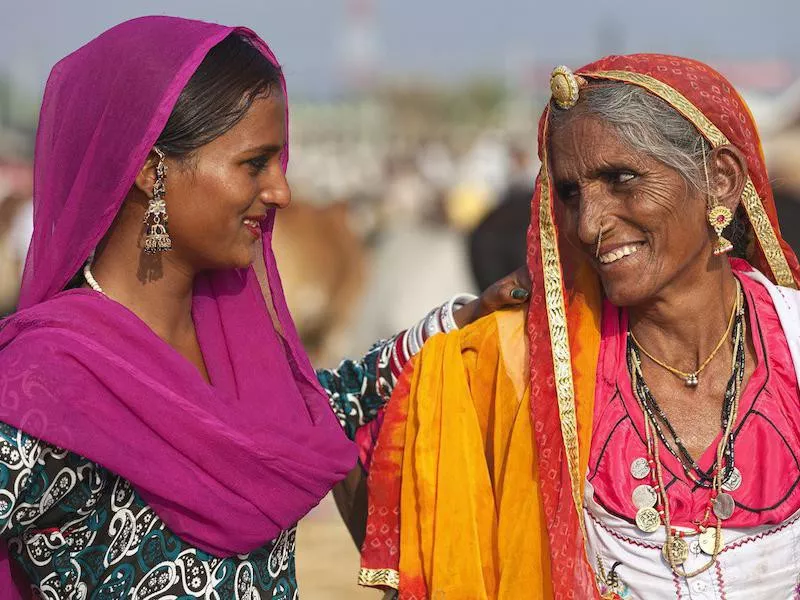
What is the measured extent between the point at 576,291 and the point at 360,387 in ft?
1.97

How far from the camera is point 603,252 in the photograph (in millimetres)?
2746

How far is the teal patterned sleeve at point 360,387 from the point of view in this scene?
10.2 feet

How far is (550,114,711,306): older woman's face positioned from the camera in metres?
2.70

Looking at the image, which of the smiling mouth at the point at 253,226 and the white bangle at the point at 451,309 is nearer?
the smiling mouth at the point at 253,226

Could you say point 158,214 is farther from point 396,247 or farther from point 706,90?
point 396,247

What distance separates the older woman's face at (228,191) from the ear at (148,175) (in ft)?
0.11

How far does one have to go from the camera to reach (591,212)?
2.73 m

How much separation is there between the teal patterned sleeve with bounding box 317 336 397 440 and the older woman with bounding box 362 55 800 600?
0.38 ft

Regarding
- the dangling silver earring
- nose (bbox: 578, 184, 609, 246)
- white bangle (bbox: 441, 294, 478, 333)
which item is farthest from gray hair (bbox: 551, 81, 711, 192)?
the dangling silver earring

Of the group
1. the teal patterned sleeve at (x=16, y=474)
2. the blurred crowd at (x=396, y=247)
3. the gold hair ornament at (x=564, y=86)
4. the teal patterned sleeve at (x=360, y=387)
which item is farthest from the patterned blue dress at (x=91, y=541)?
the gold hair ornament at (x=564, y=86)

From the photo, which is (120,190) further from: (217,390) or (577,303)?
(577,303)

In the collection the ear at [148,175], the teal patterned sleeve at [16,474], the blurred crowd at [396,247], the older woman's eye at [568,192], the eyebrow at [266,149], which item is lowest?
the blurred crowd at [396,247]

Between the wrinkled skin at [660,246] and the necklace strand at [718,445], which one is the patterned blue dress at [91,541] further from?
the wrinkled skin at [660,246]

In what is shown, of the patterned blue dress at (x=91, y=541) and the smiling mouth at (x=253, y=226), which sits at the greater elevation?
the smiling mouth at (x=253, y=226)
